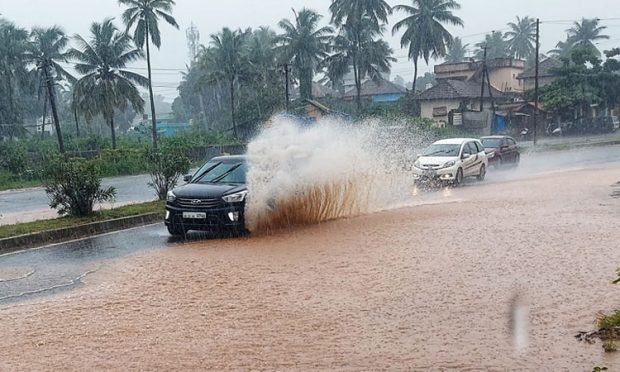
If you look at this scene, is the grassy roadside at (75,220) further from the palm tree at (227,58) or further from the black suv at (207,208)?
the palm tree at (227,58)

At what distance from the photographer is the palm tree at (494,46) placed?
299 feet

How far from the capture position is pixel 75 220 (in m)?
13.8

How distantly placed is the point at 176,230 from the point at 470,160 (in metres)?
12.2

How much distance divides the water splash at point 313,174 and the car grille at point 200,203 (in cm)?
62

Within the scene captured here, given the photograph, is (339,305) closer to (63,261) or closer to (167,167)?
(63,261)

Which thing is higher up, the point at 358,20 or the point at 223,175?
the point at 358,20

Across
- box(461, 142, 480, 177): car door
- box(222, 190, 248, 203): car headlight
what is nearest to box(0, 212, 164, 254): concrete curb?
box(222, 190, 248, 203): car headlight

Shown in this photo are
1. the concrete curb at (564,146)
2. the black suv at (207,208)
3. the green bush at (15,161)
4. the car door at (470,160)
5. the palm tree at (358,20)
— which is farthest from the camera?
the palm tree at (358,20)

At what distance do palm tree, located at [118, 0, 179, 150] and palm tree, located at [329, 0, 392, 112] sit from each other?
16.5m

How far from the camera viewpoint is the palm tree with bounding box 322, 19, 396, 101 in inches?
2315

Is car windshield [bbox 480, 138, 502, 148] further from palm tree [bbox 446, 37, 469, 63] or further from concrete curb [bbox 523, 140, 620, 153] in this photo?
palm tree [bbox 446, 37, 469, 63]

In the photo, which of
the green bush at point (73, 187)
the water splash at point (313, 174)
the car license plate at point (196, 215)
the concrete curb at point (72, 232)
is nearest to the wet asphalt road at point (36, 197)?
the green bush at point (73, 187)

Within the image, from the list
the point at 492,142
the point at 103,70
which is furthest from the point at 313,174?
the point at 103,70

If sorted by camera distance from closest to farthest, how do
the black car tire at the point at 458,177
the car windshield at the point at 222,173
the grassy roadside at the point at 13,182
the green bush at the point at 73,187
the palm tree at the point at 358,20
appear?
the car windshield at the point at 222,173
the green bush at the point at 73,187
the black car tire at the point at 458,177
the grassy roadside at the point at 13,182
the palm tree at the point at 358,20
